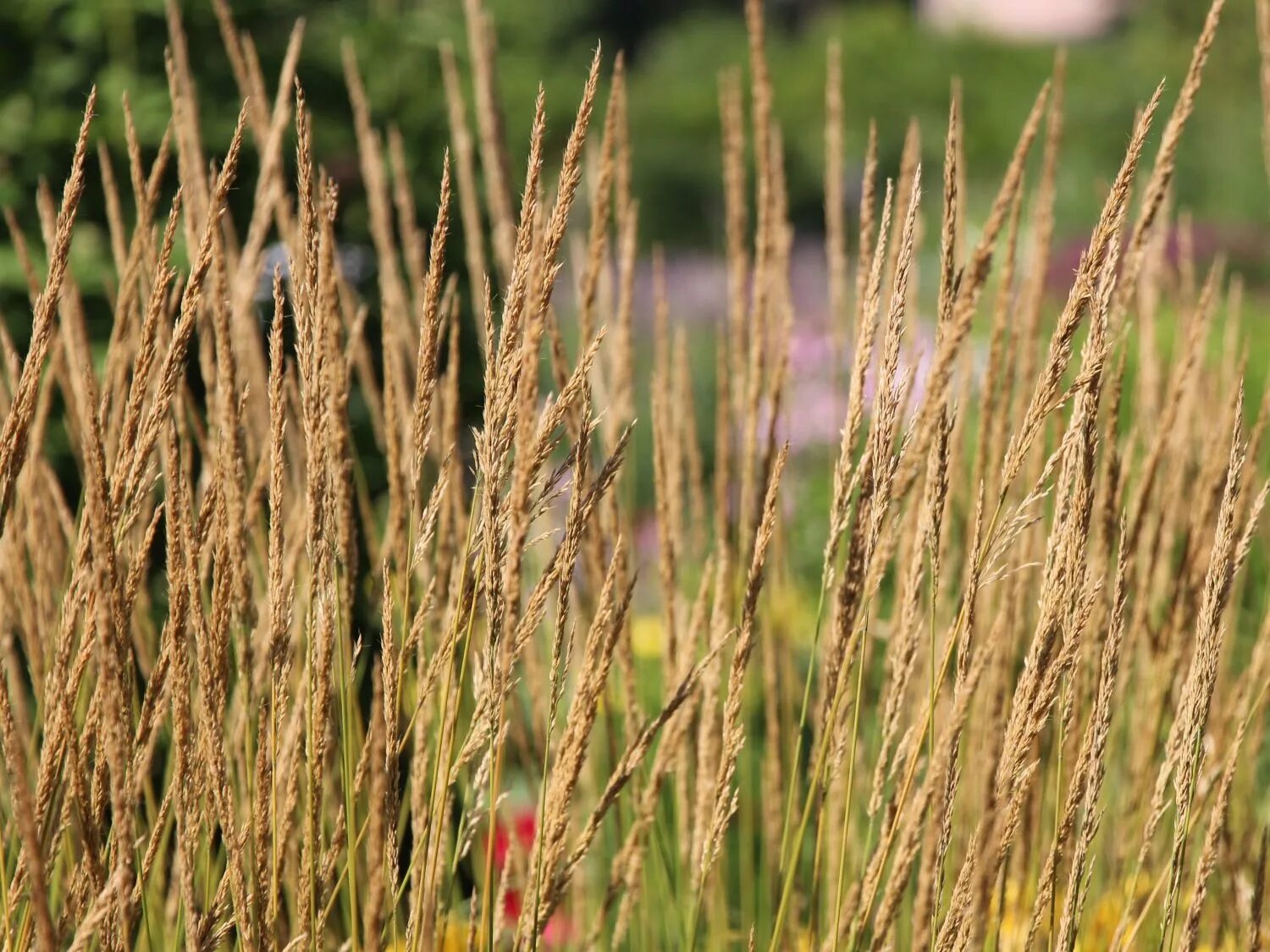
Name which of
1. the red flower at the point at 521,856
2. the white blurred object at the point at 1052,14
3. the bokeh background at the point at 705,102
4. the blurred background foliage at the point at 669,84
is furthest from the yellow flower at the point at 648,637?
the white blurred object at the point at 1052,14

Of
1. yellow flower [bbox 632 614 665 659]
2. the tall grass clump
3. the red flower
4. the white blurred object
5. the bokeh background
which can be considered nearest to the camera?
the tall grass clump

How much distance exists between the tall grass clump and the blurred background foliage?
1.32ft

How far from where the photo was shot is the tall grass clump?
850 mm

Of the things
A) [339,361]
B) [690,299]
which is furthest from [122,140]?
[690,299]

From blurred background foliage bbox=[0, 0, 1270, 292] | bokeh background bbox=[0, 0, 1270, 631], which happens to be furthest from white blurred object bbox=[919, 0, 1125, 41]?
blurred background foliage bbox=[0, 0, 1270, 292]

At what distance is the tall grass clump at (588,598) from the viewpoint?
85 centimetres

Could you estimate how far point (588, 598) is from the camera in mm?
1652

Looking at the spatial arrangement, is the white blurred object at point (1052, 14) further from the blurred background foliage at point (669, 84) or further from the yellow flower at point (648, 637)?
the yellow flower at point (648, 637)

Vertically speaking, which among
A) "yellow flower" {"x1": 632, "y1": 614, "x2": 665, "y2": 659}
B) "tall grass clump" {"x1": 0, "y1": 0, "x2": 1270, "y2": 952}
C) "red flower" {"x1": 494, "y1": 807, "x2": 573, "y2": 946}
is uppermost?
"tall grass clump" {"x1": 0, "y1": 0, "x2": 1270, "y2": 952}

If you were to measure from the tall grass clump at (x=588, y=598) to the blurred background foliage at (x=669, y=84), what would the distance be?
1.32ft

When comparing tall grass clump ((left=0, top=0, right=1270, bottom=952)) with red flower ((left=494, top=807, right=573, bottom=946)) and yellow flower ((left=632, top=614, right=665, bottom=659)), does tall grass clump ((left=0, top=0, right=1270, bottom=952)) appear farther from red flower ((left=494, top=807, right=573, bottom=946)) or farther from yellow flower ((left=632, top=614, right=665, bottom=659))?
yellow flower ((left=632, top=614, right=665, bottom=659))

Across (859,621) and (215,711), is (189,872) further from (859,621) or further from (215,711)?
(859,621)

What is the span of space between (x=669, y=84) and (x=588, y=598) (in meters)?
13.9

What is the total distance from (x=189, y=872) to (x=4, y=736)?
140 millimetres
